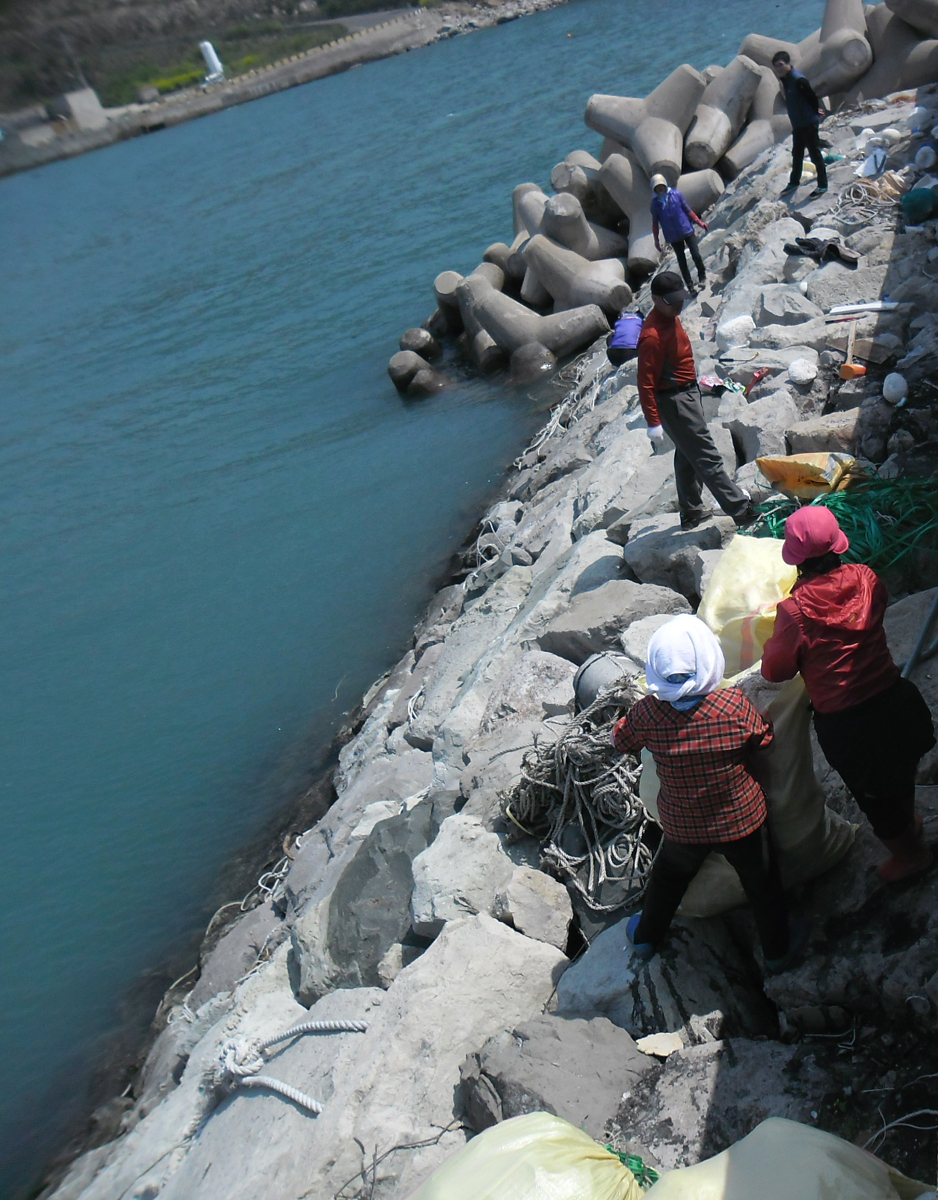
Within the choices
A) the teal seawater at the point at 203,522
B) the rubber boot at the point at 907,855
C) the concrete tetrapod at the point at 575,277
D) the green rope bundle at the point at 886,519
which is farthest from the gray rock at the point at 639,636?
the concrete tetrapod at the point at 575,277

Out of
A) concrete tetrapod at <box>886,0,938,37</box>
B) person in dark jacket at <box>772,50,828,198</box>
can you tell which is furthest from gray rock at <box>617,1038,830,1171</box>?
concrete tetrapod at <box>886,0,938,37</box>

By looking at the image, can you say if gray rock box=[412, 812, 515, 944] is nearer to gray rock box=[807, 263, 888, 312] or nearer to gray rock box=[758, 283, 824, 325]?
gray rock box=[758, 283, 824, 325]

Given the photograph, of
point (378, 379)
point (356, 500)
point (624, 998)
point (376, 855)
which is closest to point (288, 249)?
point (378, 379)

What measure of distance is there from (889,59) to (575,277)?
5265mm

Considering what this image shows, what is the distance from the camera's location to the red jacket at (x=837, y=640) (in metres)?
3.06

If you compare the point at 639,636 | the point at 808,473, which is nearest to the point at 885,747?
the point at 639,636

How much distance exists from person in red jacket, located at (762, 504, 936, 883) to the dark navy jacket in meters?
8.97

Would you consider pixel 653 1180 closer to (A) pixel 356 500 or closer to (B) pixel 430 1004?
(B) pixel 430 1004

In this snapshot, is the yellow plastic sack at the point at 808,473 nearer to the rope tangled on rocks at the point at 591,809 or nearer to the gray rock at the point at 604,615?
the gray rock at the point at 604,615

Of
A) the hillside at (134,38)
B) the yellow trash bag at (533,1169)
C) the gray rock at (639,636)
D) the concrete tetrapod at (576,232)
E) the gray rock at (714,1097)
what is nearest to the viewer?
the yellow trash bag at (533,1169)

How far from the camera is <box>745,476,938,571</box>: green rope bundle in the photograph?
4.60 meters

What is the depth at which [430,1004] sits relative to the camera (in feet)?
12.4

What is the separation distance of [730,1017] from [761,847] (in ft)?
2.13

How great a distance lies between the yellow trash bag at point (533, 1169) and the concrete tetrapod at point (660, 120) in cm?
1467
